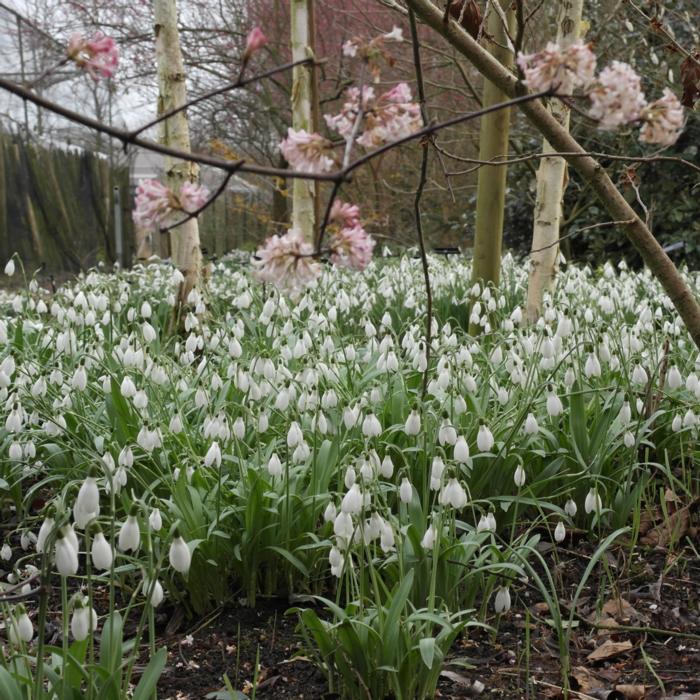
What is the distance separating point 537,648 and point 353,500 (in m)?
0.98

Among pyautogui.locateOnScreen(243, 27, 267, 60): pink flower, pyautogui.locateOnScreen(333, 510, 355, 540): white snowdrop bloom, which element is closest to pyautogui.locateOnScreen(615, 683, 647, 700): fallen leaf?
pyautogui.locateOnScreen(333, 510, 355, 540): white snowdrop bloom

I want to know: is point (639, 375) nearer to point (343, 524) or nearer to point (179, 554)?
point (343, 524)

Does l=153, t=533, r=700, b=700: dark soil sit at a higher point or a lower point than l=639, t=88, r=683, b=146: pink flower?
lower

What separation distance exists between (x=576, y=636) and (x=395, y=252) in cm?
1207

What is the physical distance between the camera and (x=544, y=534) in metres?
3.45

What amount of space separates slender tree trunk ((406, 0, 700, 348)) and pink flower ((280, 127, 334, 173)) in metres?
0.72

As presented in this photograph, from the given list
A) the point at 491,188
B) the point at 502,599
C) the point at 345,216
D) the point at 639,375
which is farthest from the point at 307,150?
the point at 491,188

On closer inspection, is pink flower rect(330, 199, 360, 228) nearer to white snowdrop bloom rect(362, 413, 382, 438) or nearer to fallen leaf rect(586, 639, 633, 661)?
white snowdrop bloom rect(362, 413, 382, 438)

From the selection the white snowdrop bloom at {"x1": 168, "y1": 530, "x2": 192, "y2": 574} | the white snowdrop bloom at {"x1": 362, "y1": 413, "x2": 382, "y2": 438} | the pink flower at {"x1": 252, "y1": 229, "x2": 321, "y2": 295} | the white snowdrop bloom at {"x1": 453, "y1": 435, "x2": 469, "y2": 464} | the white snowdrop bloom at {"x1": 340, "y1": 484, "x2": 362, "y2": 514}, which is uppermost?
the pink flower at {"x1": 252, "y1": 229, "x2": 321, "y2": 295}

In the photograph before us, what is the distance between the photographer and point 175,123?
5996 millimetres

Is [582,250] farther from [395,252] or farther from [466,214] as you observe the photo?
[395,252]

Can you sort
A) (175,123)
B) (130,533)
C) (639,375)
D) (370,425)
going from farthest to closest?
(175,123), (639,375), (370,425), (130,533)

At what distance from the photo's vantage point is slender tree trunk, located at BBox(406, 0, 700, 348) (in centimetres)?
210

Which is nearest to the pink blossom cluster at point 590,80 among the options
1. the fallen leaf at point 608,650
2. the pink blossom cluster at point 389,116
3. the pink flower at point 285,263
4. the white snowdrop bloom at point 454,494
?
the pink blossom cluster at point 389,116
